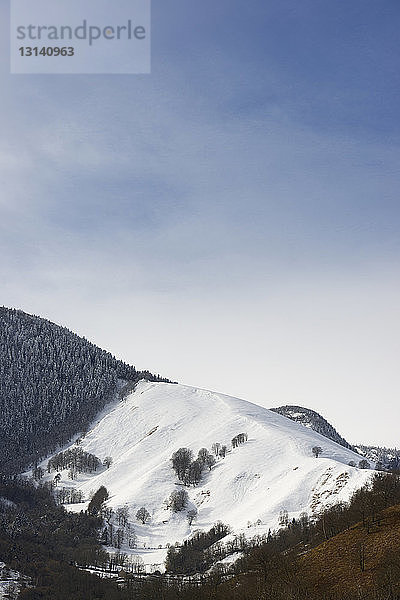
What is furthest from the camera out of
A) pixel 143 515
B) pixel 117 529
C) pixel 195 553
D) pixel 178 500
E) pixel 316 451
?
pixel 316 451

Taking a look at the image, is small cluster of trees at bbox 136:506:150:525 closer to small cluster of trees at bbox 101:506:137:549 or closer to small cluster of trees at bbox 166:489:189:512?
small cluster of trees at bbox 101:506:137:549

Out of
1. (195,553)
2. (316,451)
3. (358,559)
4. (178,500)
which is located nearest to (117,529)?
(178,500)

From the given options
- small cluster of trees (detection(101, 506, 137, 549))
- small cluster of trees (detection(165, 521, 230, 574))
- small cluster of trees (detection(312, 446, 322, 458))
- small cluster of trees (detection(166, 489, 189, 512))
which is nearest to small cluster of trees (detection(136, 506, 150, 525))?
small cluster of trees (detection(101, 506, 137, 549))

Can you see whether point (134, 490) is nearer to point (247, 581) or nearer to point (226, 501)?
point (226, 501)

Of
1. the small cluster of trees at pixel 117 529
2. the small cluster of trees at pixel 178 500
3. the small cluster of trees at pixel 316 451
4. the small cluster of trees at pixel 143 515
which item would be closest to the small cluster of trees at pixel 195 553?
the small cluster of trees at pixel 117 529

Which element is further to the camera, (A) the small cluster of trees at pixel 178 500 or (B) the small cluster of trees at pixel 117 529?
(A) the small cluster of trees at pixel 178 500

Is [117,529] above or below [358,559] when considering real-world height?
below

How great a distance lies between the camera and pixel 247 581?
283 feet

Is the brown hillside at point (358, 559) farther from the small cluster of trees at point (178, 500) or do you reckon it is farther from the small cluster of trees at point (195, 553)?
the small cluster of trees at point (178, 500)

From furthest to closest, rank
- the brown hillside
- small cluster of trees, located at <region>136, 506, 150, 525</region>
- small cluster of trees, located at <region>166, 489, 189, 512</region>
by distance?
small cluster of trees, located at <region>166, 489, 189, 512</region> → small cluster of trees, located at <region>136, 506, 150, 525</region> → the brown hillside

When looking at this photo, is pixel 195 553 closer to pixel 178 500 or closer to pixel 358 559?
pixel 178 500

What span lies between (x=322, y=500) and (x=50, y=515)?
86436 mm

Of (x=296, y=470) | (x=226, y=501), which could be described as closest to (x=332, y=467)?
(x=296, y=470)

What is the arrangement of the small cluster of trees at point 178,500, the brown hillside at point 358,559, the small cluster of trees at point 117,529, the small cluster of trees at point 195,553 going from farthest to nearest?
1. the small cluster of trees at point 178,500
2. the small cluster of trees at point 117,529
3. the small cluster of trees at point 195,553
4. the brown hillside at point 358,559
